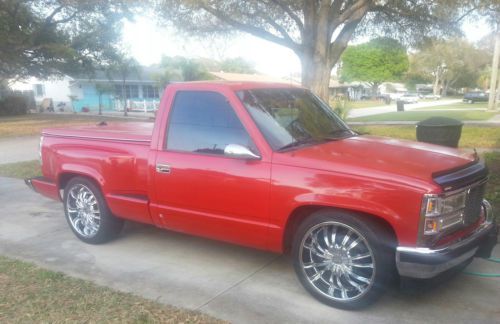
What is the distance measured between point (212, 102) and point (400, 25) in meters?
10.9

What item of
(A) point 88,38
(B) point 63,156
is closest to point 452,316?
(B) point 63,156

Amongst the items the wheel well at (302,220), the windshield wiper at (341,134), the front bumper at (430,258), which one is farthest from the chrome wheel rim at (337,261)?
the windshield wiper at (341,134)

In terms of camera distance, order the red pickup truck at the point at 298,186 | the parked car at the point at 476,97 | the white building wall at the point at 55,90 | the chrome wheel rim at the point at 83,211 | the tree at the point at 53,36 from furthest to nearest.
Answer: the parked car at the point at 476,97 < the white building wall at the point at 55,90 < the tree at the point at 53,36 < the chrome wheel rim at the point at 83,211 < the red pickup truck at the point at 298,186

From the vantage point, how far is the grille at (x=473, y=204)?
3834 mm

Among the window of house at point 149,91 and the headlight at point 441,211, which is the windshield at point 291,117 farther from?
the window of house at point 149,91

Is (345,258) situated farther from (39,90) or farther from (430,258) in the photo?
(39,90)

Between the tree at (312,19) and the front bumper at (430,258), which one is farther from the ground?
the tree at (312,19)

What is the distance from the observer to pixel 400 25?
1379 centimetres

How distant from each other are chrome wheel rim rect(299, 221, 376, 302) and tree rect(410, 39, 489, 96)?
73450mm

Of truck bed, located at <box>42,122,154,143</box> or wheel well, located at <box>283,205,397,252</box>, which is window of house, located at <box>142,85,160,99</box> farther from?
wheel well, located at <box>283,205,397,252</box>

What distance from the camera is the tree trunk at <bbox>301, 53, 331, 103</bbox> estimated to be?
479 inches

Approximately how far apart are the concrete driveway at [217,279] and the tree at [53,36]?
64.4 ft

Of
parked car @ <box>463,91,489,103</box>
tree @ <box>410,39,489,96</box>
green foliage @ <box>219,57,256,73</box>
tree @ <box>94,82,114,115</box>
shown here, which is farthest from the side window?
tree @ <box>410,39,489,96</box>

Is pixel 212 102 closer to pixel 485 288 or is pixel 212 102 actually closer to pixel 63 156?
pixel 63 156
